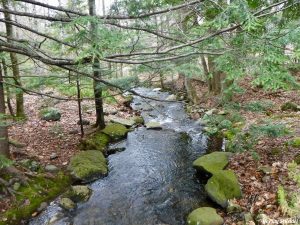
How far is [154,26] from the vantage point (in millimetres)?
5422

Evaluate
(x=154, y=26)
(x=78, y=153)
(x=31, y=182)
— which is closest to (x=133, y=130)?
(x=78, y=153)

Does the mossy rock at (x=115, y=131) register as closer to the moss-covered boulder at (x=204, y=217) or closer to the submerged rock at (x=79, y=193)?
the submerged rock at (x=79, y=193)

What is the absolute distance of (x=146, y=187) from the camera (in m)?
8.24

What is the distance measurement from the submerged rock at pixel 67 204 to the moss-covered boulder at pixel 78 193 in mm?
216

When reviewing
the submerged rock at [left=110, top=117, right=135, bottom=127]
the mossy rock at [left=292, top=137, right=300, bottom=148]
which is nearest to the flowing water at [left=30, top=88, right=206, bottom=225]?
the submerged rock at [left=110, top=117, right=135, bottom=127]

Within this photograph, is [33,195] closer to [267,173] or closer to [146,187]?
[146,187]

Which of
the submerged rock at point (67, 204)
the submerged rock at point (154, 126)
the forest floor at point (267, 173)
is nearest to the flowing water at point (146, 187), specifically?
the submerged rock at point (67, 204)

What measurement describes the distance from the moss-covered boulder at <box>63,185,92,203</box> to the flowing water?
0.18 metres

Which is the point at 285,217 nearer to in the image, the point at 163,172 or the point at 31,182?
the point at 163,172

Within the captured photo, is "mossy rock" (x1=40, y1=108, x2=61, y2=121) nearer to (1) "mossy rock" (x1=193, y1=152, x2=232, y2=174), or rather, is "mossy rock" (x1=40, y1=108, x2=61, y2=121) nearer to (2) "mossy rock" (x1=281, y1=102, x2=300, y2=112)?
(1) "mossy rock" (x1=193, y1=152, x2=232, y2=174)

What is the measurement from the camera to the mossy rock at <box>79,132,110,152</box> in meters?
10.7

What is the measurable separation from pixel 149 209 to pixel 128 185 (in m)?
1.43

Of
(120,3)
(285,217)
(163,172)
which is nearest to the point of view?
(120,3)

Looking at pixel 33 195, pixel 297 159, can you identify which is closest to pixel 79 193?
pixel 33 195
